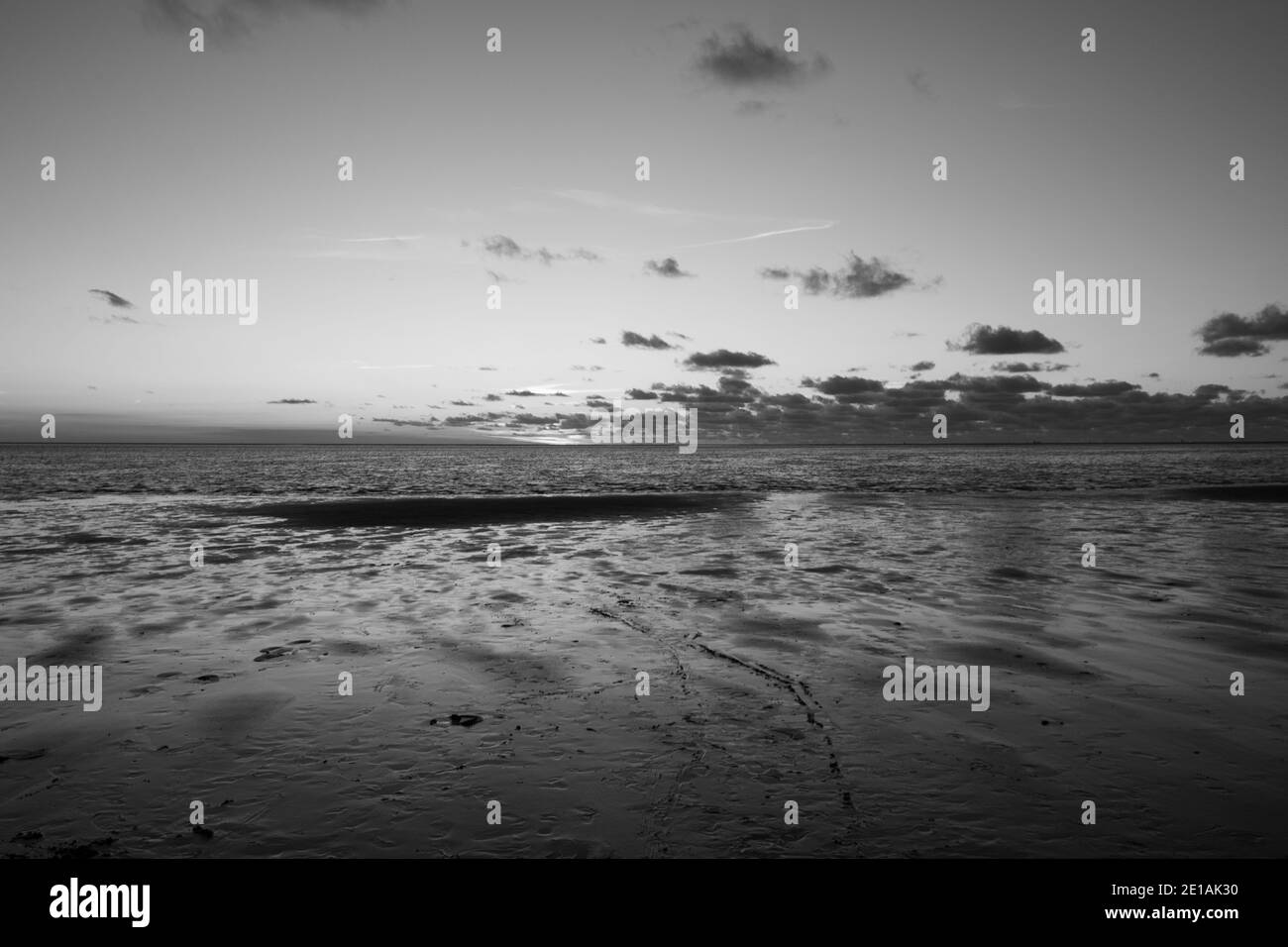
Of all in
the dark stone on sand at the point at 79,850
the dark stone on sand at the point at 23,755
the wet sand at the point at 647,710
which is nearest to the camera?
the dark stone on sand at the point at 79,850

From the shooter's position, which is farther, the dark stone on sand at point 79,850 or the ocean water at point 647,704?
the ocean water at point 647,704

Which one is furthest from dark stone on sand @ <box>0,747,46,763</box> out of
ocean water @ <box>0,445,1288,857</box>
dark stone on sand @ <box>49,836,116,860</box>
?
dark stone on sand @ <box>49,836,116,860</box>

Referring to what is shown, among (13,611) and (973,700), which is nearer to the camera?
(973,700)

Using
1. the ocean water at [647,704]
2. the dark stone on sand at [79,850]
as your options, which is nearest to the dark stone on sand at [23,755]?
the ocean water at [647,704]

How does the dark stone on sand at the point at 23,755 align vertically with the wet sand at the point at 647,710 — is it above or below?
below

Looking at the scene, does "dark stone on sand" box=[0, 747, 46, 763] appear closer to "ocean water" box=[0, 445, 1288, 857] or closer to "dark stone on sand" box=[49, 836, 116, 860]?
"ocean water" box=[0, 445, 1288, 857]

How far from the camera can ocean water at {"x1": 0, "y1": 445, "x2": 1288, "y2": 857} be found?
18.4ft

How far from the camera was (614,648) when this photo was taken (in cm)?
1107

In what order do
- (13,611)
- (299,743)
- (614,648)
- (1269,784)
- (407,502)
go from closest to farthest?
(1269,784), (299,743), (614,648), (13,611), (407,502)

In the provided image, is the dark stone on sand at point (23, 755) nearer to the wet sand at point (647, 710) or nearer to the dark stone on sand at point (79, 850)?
the wet sand at point (647, 710)

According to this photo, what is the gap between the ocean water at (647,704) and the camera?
5.61 metres
